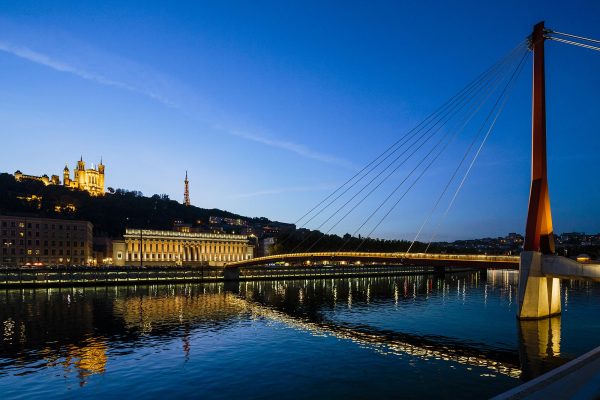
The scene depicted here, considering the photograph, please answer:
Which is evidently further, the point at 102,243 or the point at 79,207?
the point at 79,207

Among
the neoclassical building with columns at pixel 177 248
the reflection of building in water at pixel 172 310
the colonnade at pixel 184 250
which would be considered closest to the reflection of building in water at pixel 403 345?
the reflection of building in water at pixel 172 310

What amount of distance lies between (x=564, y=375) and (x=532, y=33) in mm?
36173

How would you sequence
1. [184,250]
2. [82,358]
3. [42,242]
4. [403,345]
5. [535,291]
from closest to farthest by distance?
[82,358] → [403,345] → [535,291] → [42,242] → [184,250]

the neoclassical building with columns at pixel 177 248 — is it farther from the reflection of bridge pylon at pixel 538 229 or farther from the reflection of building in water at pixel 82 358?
the reflection of bridge pylon at pixel 538 229

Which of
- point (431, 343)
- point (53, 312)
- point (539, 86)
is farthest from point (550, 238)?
point (53, 312)

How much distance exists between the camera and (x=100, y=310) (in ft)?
153

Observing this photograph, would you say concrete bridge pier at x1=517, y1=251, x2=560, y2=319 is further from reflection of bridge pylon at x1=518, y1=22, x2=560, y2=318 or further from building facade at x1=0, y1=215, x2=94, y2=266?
building facade at x1=0, y1=215, x2=94, y2=266

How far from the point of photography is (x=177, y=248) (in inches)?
5965

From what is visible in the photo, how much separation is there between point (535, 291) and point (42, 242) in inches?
4546

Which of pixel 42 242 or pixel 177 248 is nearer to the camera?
pixel 42 242

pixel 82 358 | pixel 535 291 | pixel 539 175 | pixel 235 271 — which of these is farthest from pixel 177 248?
pixel 539 175

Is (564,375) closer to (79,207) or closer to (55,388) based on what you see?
(55,388)

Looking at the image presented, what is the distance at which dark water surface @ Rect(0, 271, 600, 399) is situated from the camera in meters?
21.2

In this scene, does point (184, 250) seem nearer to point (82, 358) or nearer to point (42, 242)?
point (42, 242)
